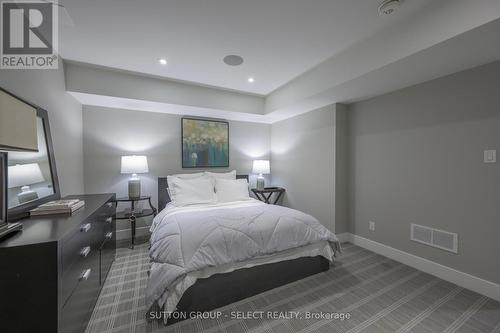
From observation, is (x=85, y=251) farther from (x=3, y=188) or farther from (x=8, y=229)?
(x=3, y=188)

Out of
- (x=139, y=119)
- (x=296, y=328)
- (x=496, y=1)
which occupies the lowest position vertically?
(x=296, y=328)

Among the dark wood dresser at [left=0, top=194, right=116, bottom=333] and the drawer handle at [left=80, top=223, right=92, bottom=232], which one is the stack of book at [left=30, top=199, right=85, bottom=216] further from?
the drawer handle at [left=80, top=223, right=92, bottom=232]

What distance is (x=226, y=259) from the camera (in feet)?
5.86

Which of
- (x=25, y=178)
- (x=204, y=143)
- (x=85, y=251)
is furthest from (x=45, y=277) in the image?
(x=204, y=143)

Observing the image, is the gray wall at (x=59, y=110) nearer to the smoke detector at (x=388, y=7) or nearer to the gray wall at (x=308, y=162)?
the smoke detector at (x=388, y=7)

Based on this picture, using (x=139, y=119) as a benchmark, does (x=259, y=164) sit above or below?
below

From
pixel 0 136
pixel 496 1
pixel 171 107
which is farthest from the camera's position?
pixel 171 107

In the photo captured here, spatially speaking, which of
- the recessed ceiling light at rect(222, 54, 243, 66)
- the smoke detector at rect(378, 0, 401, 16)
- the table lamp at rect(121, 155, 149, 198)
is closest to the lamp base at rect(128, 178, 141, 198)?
the table lamp at rect(121, 155, 149, 198)

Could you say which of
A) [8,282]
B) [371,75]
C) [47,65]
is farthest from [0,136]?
[371,75]

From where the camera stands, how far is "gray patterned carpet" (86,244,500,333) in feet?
5.22

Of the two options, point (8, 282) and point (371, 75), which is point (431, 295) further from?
point (8, 282)

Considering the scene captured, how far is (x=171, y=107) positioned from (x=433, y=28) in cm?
330

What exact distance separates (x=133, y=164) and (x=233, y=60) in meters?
2.13

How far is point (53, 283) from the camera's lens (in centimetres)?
106
